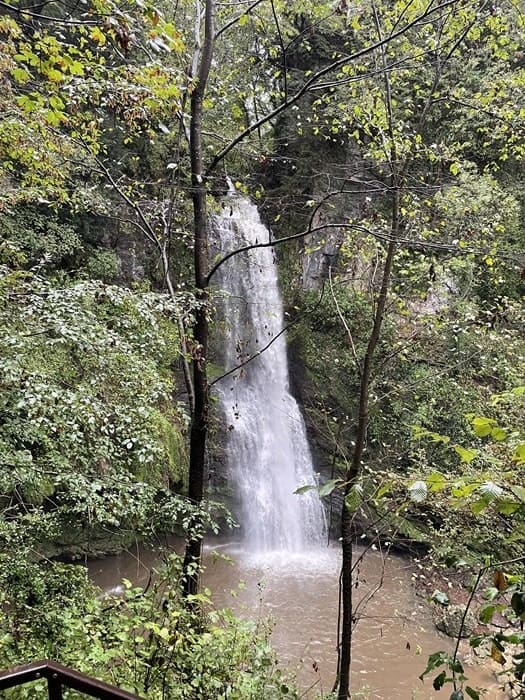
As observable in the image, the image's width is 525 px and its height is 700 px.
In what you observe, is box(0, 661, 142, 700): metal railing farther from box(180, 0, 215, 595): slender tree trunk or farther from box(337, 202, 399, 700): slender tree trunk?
box(180, 0, 215, 595): slender tree trunk

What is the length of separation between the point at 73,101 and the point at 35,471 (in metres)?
2.93

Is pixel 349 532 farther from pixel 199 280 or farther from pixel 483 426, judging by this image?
pixel 483 426

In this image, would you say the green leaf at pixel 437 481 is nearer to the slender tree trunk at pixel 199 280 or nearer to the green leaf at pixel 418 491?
the green leaf at pixel 418 491

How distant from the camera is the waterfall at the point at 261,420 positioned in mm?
10141

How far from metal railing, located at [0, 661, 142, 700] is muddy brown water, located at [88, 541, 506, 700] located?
407cm

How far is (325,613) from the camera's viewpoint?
289 inches

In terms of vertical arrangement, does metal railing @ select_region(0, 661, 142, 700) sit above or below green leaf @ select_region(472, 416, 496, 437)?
below

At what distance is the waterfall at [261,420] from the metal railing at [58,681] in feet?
25.8

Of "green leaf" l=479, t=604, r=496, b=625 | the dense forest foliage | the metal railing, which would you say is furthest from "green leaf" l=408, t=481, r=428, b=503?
the metal railing

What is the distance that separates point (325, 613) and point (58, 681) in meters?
7.21

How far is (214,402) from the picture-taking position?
411 inches

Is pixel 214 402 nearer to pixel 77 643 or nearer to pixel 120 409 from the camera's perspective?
pixel 120 409

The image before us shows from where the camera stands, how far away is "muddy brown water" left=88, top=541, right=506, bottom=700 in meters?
5.94

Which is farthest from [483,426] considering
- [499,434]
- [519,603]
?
[519,603]
